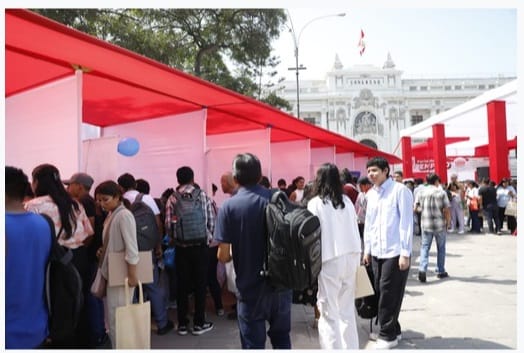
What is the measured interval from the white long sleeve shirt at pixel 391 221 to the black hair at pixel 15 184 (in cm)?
Result: 273

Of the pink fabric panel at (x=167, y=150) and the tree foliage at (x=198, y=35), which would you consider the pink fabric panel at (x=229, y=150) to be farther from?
the tree foliage at (x=198, y=35)

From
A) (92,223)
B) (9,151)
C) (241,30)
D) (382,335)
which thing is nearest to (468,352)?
(382,335)

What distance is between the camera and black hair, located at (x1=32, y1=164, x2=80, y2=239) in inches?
116

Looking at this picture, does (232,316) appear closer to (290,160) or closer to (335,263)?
(335,263)

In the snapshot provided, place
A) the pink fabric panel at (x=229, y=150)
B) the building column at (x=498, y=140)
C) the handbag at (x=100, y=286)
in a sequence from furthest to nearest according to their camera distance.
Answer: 1. the building column at (x=498, y=140)
2. the pink fabric panel at (x=229, y=150)
3. the handbag at (x=100, y=286)

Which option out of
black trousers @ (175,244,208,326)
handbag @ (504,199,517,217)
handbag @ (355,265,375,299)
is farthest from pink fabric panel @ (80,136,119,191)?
handbag @ (504,199,517,217)

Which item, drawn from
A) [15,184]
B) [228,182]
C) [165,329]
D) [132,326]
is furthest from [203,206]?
[15,184]

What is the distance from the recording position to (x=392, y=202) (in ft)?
12.1

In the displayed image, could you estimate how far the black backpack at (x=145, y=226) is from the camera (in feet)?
12.5

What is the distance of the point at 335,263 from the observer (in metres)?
3.04

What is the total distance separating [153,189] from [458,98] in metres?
55.5

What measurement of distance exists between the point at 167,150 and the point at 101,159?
50.5 inches

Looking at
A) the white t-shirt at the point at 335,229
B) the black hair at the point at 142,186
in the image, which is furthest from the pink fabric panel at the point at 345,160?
the white t-shirt at the point at 335,229

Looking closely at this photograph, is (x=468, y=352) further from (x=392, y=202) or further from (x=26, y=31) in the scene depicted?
(x=26, y=31)
